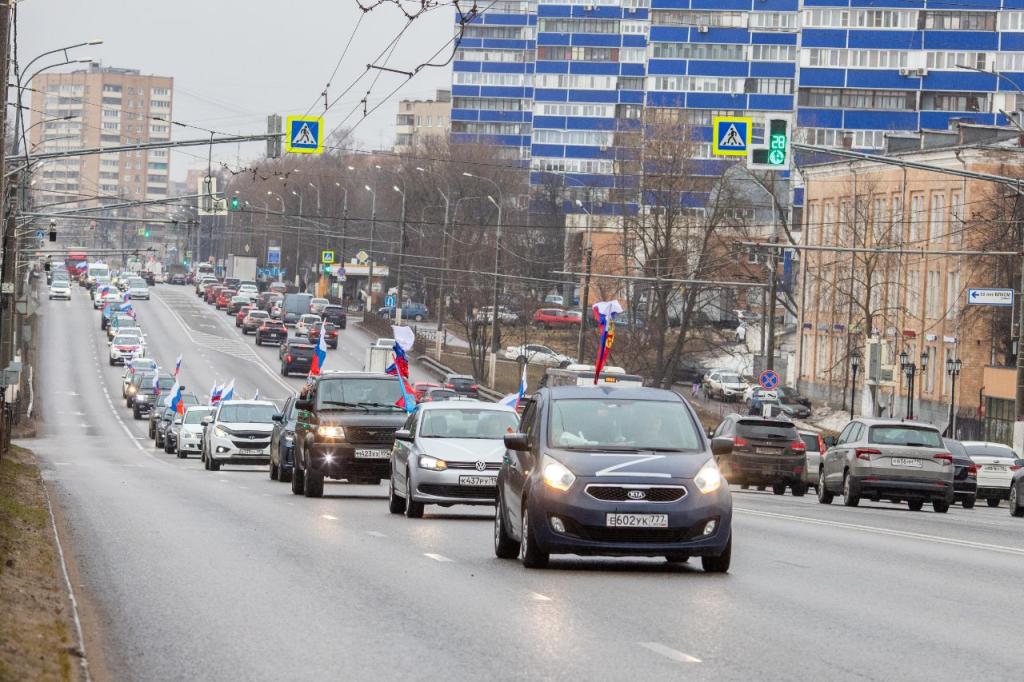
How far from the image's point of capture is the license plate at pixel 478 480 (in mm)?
23109

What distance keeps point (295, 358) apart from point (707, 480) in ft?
274

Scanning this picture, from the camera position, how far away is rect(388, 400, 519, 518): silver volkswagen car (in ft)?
75.8

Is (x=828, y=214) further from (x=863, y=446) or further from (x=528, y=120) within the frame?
(x=528, y=120)

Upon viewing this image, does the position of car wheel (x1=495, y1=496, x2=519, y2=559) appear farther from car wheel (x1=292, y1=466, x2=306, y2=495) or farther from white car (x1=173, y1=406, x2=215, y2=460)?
white car (x1=173, y1=406, x2=215, y2=460)

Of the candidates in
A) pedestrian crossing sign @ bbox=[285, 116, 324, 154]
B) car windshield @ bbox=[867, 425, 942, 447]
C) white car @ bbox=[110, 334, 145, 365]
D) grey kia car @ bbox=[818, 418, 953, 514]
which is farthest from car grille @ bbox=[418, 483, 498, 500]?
white car @ bbox=[110, 334, 145, 365]

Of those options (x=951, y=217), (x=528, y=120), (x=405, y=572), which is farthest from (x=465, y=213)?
(x=405, y=572)

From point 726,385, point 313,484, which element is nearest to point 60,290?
point 726,385

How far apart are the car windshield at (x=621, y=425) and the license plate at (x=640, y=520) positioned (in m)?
0.83

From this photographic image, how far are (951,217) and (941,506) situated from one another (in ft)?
136

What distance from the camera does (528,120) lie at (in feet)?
580

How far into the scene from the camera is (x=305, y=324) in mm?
112000

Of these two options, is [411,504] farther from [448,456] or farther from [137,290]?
[137,290]

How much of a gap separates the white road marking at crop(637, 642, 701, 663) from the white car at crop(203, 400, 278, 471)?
1299 inches

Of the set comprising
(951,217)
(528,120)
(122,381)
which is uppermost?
(528,120)
